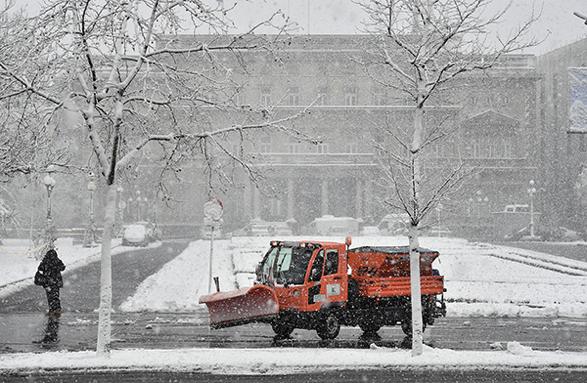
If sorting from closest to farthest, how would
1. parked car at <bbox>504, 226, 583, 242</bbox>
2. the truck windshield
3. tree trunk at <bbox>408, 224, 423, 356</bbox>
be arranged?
tree trunk at <bbox>408, 224, 423, 356</bbox> → the truck windshield → parked car at <bbox>504, 226, 583, 242</bbox>

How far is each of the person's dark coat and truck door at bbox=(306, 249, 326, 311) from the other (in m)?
7.79

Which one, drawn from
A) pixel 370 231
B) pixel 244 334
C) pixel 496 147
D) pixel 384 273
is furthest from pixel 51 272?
pixel 496 147

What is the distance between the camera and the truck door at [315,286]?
49.4ft

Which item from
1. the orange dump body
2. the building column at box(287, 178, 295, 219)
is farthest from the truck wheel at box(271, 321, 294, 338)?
the building column at box(287, 178, 295, 219)

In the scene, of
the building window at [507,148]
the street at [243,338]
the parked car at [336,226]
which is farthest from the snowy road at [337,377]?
the building window at [507,148]

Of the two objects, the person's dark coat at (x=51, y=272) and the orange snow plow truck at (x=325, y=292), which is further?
the person's dark coat at (x=51, y=272)

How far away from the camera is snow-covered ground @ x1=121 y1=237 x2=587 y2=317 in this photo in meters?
20.4

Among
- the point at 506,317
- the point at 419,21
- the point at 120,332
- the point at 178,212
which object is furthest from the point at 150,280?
the point at 178,212

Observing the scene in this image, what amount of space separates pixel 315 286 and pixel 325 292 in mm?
245

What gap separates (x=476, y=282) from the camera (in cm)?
2623

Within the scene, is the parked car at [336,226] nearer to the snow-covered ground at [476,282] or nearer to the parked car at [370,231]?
the parked car at [370,231]

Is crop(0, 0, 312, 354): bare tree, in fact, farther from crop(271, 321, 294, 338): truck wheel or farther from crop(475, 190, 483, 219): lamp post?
crop(475, 190, 483, 219): lamp post

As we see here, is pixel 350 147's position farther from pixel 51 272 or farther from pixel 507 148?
pixel 51 272

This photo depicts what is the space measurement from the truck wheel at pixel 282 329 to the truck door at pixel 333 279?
1.07 m
